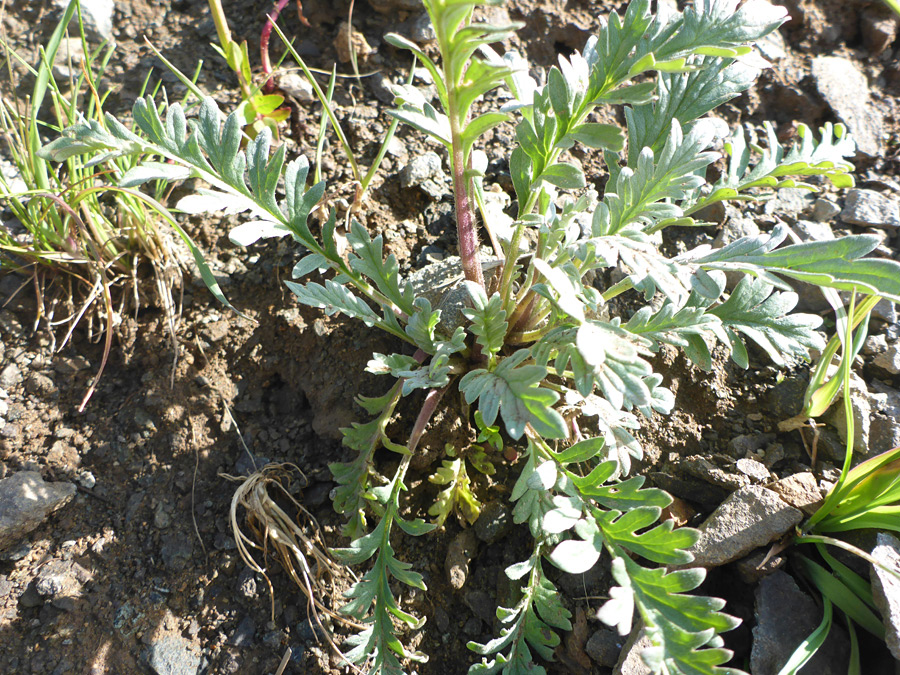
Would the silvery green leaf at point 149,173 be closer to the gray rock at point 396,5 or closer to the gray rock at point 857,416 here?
the gray rock at point 396,5

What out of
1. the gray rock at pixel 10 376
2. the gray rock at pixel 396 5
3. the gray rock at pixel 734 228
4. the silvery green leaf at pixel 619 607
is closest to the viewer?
the silvery green leaf at pixel 619 607

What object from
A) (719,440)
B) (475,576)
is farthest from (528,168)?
(475,576)

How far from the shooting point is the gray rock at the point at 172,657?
5.05 feet

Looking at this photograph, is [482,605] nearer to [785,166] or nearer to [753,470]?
[753,470]

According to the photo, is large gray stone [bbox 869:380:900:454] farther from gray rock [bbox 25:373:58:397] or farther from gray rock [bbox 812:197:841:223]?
gray rock [bbox 25:373:58:397]

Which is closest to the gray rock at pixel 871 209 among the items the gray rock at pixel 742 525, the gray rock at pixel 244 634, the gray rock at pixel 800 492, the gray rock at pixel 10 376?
the gray rock at pixel 800 492

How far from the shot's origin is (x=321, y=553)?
67.1 inches

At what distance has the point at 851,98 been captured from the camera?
8.12ft

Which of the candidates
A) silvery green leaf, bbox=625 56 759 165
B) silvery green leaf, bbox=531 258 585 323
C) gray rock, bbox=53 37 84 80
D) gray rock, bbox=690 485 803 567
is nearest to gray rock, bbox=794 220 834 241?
silvery green leaf, bbox=625 56 759 165

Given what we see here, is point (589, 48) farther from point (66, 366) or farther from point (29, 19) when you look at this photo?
point (29, 19)

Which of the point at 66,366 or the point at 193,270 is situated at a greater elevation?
the point at 193,270

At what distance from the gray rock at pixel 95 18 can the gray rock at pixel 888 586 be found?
122 inches

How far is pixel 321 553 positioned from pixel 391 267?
828 millimetres

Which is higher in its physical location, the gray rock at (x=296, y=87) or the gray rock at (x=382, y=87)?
the gray rock at (x=382, y=87)
